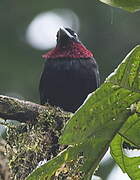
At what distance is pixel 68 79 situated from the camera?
411cm

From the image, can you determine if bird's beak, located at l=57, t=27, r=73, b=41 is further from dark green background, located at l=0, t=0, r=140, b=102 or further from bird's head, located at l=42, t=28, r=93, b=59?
dark green background, located at l=0, t=0, r=140, b=102

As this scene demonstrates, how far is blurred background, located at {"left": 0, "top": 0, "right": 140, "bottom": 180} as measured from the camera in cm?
934

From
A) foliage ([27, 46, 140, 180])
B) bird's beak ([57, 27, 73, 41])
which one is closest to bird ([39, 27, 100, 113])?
bird's beak ([57, 27, 73, 41])

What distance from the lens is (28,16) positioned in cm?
1010

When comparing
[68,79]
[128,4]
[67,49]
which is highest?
[128,4]

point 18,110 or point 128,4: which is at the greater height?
point 128,4

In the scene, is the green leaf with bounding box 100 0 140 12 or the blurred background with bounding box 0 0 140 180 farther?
the blurred background with bounding box 0 0 140 180

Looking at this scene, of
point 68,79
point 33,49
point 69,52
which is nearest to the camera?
point 68,79

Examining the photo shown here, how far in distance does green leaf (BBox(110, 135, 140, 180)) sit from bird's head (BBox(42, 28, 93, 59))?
2004 mm

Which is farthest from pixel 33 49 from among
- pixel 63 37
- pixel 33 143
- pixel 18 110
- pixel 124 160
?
pixel 124 160

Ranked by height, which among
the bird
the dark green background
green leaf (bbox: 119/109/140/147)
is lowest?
the dark green background

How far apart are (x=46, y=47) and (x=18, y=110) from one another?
726 centimetres

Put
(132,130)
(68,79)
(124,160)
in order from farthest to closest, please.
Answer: (68,79) → (124,160) → (132,130)

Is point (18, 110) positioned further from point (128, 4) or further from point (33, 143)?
point (128, 4)
